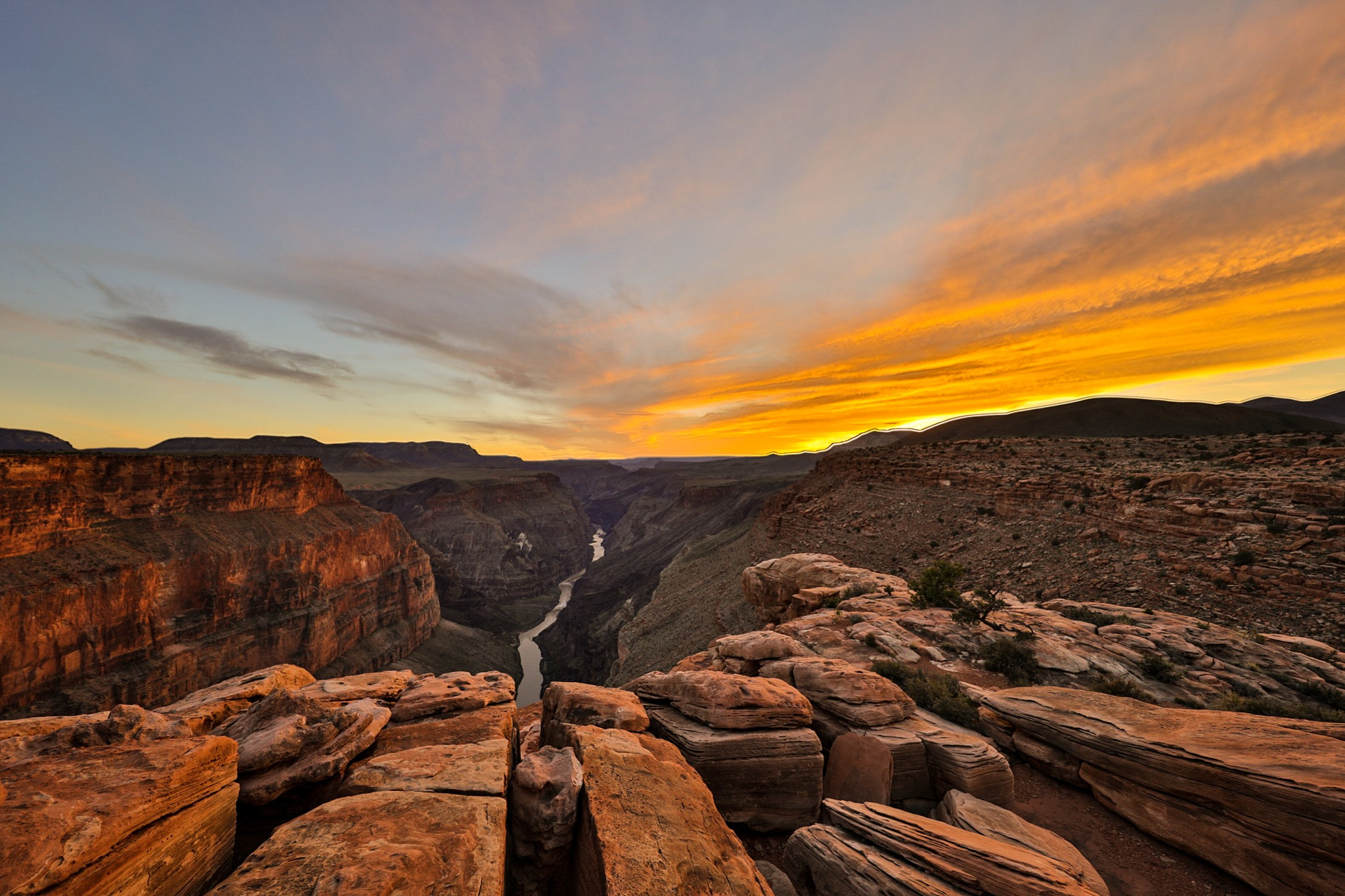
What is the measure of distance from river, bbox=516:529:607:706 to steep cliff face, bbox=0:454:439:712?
15.5 meters

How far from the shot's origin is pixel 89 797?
180 inches

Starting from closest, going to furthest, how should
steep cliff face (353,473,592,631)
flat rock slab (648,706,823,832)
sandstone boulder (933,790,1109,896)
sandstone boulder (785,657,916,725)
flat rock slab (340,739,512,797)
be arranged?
sandstone boulder (933,790,1109,896) → flat rock slab (340,739,512,797) → flat rock slab (648,706,823,832) → sandstone boulder (785,657,916,725) → steep cliff face (353,473,592,631)

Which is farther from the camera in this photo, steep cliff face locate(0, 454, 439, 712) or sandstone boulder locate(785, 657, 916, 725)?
steep cliff face locate(0, 454, 439, 712)

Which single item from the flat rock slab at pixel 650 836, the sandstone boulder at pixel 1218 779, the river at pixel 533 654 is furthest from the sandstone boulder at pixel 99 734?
the river at pixel 533 654

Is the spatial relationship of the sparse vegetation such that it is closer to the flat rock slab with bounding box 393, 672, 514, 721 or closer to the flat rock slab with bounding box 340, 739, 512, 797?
the flat rock slab with bounding box 393, 672, 514, 721

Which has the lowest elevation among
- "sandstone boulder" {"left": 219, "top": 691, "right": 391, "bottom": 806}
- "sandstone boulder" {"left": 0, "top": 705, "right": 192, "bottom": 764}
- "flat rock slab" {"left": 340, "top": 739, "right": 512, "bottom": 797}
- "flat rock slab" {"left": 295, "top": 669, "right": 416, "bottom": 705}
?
"flat rock slab" {"left": 295, "top": 669, "right": 416, "bottom": 705}

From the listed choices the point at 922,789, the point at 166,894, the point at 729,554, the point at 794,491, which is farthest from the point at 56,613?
the point at 794,491

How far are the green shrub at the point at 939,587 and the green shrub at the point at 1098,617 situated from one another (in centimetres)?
344

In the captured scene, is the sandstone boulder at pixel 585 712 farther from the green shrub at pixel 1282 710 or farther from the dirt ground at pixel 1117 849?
the green shrub at pixel 1282 710

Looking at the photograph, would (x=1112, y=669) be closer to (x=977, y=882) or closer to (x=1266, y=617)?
(x=1266, y=617)

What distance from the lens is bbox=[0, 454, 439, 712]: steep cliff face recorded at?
2648cm

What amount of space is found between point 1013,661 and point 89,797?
732 inches

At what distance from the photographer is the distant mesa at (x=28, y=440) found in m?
119

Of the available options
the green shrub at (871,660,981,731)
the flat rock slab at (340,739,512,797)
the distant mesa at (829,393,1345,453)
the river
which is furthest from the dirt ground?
the distant mesa at (829,393,1345,453)
